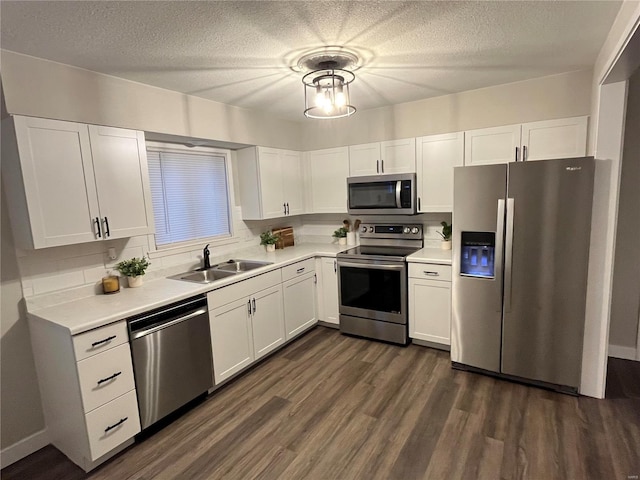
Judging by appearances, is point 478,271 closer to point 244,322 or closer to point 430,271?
point 430,271

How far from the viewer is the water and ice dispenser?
2.68m

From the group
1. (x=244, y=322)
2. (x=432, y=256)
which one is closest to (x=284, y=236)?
(x=244, y=322)

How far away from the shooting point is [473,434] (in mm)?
2170

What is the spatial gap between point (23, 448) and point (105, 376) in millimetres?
863

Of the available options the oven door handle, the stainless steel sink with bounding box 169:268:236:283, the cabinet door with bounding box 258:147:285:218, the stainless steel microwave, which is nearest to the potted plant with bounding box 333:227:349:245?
the stainless steel microwave

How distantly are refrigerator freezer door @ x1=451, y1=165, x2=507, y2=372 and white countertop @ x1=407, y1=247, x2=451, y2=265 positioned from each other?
285 millimetres

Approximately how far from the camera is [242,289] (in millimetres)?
2896

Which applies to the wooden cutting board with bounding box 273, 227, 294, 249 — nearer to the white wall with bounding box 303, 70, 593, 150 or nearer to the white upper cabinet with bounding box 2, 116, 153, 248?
the white wall with bounding box 303, 70, 593, 150

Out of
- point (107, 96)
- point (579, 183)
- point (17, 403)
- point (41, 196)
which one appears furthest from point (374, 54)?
point (17, 403)

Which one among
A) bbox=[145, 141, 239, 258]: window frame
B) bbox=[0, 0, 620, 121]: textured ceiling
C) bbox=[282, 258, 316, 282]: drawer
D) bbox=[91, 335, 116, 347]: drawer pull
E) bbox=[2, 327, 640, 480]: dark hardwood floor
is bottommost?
bbox=[2, 327, 640, 480]: dark hardwood floor

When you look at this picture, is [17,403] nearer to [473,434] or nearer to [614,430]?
[473,434]

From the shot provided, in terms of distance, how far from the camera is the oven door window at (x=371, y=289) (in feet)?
11.0

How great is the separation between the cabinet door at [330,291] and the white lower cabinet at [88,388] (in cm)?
213

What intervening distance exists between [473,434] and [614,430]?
88 centimetres
